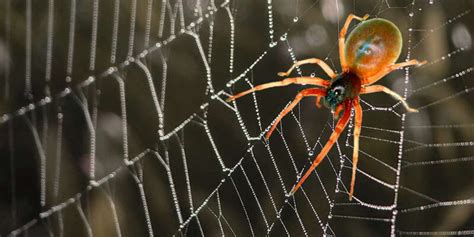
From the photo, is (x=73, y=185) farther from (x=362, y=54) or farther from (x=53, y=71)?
(x=362, y=54)

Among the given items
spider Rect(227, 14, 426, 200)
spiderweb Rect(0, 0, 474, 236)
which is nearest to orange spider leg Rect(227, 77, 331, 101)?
spider Rect(227, 14, 426, 200)

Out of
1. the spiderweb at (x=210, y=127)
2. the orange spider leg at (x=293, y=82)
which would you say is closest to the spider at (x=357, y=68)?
the orange spider leg at (x=293, y=82)

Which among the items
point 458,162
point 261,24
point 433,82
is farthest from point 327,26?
point 458,162

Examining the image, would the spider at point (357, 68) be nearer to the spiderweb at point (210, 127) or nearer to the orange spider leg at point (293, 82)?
the orange spider leg at point (293, 82)

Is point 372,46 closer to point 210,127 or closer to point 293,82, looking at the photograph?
point 293,82

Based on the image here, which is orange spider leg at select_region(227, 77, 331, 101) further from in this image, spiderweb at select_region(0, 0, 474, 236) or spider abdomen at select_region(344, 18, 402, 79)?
spiderweb at select_region(0, 0, 474, 236)

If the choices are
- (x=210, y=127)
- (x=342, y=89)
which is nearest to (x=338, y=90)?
(x=342, y=89)
